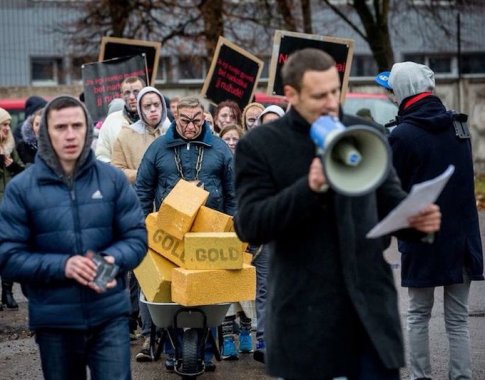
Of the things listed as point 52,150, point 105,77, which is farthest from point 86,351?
point 105,77

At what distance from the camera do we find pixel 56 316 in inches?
210

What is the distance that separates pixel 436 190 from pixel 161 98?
531 centimetres

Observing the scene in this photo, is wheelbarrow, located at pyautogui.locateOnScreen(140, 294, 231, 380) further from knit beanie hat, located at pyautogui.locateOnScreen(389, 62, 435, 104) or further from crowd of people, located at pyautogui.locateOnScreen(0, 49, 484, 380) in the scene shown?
knit beanie hat, located at pyautogui.locateOnScreen(389, 62, 435, 104)

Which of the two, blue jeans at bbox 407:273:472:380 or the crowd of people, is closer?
the crowd of people

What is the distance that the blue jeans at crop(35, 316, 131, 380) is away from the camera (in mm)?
5410

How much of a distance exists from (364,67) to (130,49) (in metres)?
25.2

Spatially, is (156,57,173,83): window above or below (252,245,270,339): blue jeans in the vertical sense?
above

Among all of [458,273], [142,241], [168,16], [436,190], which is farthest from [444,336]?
[168,16]

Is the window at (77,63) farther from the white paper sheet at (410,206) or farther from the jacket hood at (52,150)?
the white paper sheet at (410,206)

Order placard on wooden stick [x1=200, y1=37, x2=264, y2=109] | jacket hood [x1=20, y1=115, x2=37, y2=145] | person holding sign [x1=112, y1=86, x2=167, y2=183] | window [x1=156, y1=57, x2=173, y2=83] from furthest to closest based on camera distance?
window [x1=156, y1=57, x2=173, y2=83]
placard on wooden stick [x1=200, y1=37, x2=264, y2=109]
jacket hood [x1=20, y1=115, x2=37, y2=145]
person holding sign [x1=112, y1=86, x2=167, y2=183]

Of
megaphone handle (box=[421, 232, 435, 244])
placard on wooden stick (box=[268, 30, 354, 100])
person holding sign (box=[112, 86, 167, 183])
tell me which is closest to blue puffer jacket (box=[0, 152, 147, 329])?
megaphone handle (box=[421, 232, 435, 244])

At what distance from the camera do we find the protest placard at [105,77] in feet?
42.1

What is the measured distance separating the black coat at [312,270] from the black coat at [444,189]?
230cm

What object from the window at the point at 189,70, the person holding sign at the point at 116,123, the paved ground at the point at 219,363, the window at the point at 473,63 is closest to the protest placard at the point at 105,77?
the person holding sign at the point at 116,123
